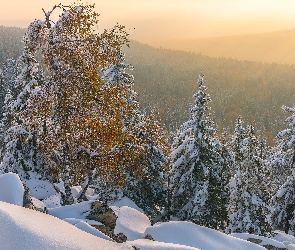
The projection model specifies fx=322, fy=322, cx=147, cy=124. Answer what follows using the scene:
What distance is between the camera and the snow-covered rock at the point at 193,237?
815cm

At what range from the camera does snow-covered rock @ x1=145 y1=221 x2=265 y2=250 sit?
→ 8.15 meters

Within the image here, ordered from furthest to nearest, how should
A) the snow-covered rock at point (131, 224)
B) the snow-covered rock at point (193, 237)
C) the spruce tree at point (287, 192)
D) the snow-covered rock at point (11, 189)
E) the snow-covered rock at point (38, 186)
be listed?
the spruce tree at point (287, 192)
the snow-covered rock at point (38, 186)
the snow-covered rock at point (131, 224)
the snow-covered rock at point (193, 237)
the snow-covered rock at point (11, 189)

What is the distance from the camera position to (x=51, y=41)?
11461 millimetres

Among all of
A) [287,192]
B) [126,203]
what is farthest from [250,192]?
[126,203]

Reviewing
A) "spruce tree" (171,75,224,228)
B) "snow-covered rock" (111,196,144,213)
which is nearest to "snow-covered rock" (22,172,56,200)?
"snow-covered rock" (111,196,144,213)

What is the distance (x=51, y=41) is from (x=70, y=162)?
476 cm

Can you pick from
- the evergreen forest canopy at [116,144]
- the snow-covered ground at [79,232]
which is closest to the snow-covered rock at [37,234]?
the snow-covered ground at [79,232]

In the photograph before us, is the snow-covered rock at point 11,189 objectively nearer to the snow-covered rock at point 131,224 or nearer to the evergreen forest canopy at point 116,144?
the snow-covered rock at point 131,224

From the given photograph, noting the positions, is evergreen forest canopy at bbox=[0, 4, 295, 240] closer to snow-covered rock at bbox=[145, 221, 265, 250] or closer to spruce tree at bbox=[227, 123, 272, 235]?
spruce tree at bbox=[227, 123, 272, 235]

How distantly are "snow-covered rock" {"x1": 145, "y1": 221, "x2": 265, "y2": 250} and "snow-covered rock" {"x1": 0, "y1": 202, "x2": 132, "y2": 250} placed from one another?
304 centimetres

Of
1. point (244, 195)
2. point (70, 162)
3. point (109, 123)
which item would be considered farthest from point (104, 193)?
point (109, 123)

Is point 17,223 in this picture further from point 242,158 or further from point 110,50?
point 242,158

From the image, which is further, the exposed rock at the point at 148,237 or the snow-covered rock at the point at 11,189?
the exposed rock at the point at 148,237

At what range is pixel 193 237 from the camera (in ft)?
27.5
